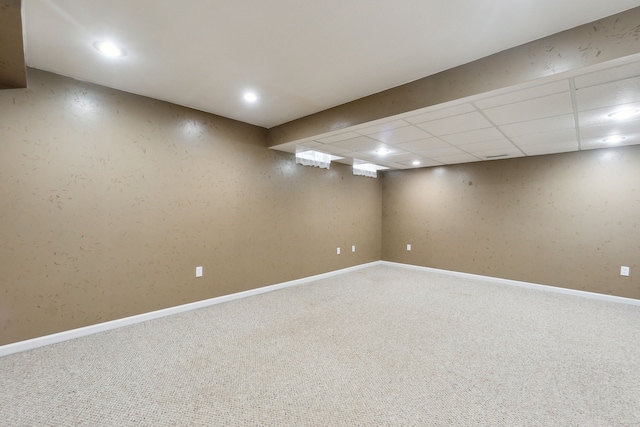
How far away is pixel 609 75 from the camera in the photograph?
A: 193cm

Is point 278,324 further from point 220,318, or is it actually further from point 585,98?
point 585,98

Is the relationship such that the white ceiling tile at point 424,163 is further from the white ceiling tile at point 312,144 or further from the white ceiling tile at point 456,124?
the white ceiling tile at point 312,144

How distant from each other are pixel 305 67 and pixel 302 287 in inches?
127

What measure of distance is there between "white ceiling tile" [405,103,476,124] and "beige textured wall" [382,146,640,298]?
9.52 ft

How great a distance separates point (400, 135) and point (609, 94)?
1.82 m

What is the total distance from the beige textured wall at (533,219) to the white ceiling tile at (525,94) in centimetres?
286

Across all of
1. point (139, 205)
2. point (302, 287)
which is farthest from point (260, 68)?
point (302, 287)

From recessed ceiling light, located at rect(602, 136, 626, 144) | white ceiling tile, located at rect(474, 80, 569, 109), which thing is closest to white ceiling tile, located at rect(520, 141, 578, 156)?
recessed ceiling light, located at rect(602, 136, 626, 144)

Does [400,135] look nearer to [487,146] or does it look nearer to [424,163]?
[487,146]

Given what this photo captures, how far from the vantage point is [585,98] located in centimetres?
232

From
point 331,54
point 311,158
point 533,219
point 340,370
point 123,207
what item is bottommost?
point 340,370

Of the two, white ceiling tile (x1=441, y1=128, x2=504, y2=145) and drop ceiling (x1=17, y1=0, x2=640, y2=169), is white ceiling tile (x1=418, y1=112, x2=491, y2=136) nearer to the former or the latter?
drop ceiling (x1=17, y1=0, x2=640, y2=169)

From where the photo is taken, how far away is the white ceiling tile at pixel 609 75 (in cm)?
184

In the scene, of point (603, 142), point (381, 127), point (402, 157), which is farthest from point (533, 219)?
point (381, 127)
